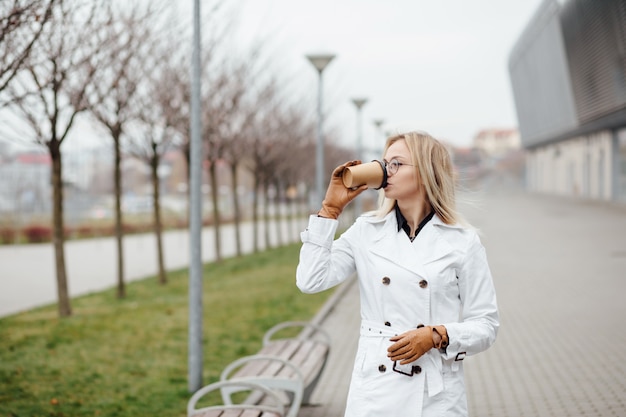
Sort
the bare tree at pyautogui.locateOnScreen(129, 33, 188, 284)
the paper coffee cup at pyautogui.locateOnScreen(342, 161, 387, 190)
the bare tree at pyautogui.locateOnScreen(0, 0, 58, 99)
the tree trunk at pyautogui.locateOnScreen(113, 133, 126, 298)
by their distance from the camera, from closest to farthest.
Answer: the paper coffee cup at pyautogui.locateOnScreen(342, 161, 387, 190)
the bare tree at pyautogui.locateOnScreen(0, 0, 58, 99)
the tree trunk at pyautogui.locateOnScreen(113, 133, 126, 298)
the bare tree at pyautogui.locateOnScreen(129, 33, 188, 284)

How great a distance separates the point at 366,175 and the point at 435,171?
0.34 meters

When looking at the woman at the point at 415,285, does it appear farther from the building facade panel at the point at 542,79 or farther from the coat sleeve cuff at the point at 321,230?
the building facade panel at the point at 542,79

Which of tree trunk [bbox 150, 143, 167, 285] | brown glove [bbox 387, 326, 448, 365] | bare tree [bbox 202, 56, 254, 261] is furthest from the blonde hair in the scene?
bare tree [bbox 202, 56, 254, 261]

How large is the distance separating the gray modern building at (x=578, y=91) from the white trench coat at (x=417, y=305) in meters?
33.8

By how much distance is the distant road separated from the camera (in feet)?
48.6

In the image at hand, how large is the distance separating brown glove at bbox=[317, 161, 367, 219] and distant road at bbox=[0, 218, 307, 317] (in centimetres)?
1033

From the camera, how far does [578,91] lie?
157ft

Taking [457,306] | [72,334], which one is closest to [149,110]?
[72,334]

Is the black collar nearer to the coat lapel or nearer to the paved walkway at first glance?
the coat lapel

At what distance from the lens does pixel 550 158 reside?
7419 centimetres

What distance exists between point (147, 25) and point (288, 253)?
12.7m

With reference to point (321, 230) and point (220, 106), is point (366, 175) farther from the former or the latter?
point (220, 106)

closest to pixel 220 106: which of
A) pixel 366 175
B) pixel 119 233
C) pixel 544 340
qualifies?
pixel 119 233

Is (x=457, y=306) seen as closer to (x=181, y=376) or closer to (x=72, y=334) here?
(x=181, y=376)
